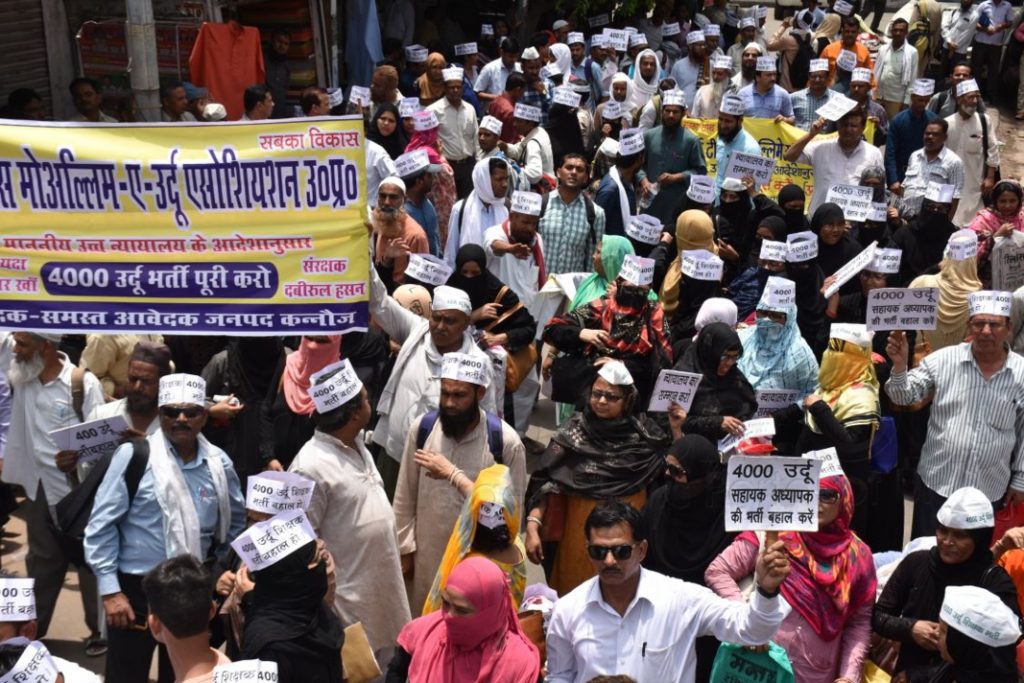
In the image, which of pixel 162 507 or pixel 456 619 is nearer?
pixel 456 619

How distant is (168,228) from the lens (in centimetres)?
589

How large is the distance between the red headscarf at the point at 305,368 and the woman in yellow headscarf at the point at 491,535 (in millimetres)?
1847

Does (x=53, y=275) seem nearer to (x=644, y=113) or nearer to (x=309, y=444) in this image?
(x=309, y=444)

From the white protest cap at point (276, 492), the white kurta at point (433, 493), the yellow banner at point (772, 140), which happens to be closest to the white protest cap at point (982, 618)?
the white kurta at point (433, 493)

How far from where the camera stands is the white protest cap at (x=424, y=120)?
1173 centimetres

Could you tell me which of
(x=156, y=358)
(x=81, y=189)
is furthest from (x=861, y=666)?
(x=81, y=189)

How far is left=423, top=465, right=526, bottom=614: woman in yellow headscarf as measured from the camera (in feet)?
18.0

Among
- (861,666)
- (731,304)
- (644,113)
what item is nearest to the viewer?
(861,666)

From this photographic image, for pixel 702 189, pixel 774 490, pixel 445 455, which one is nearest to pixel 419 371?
pixel 445 455

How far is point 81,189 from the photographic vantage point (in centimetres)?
586

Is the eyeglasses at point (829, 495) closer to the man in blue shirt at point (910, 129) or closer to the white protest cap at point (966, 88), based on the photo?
the man in blue shirt at point (910, 129)

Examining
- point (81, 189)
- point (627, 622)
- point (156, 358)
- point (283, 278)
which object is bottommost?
point (627, 622)

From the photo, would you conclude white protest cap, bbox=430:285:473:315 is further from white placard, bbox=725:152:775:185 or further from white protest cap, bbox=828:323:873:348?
white placard, bbox=725:152:775:185

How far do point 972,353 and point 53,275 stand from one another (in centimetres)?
452
